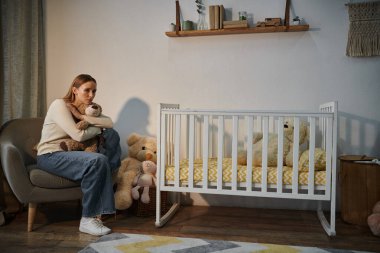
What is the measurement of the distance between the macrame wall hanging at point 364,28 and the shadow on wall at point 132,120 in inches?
68.1

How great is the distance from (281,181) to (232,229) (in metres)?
0.46

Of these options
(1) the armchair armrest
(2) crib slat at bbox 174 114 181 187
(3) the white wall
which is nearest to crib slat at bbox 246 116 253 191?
(2) crib slat at bbox 174 114 181 187

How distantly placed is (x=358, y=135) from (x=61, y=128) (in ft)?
7.18

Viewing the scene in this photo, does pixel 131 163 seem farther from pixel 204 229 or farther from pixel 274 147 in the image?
pixel 274 147

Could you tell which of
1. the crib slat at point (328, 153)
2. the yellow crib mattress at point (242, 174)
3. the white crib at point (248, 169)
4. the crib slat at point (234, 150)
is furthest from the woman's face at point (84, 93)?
the crib slat at point (328, 153)

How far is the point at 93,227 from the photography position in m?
2.15

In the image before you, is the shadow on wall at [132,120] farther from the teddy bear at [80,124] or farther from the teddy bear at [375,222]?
the teddy bear at [375,222]

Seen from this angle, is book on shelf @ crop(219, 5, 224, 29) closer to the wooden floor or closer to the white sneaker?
the wooden floor

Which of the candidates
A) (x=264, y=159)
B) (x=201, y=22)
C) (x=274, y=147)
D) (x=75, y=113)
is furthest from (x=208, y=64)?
(x=75, y=113)

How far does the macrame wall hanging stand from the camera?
2621 millimetres

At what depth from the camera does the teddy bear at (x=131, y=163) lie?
8.38ft

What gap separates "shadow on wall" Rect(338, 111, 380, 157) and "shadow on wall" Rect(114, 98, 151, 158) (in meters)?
1.58

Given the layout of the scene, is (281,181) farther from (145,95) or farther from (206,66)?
(145,95)

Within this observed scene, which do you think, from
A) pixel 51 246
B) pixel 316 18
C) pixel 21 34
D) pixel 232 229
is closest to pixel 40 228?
pixel 51 246
